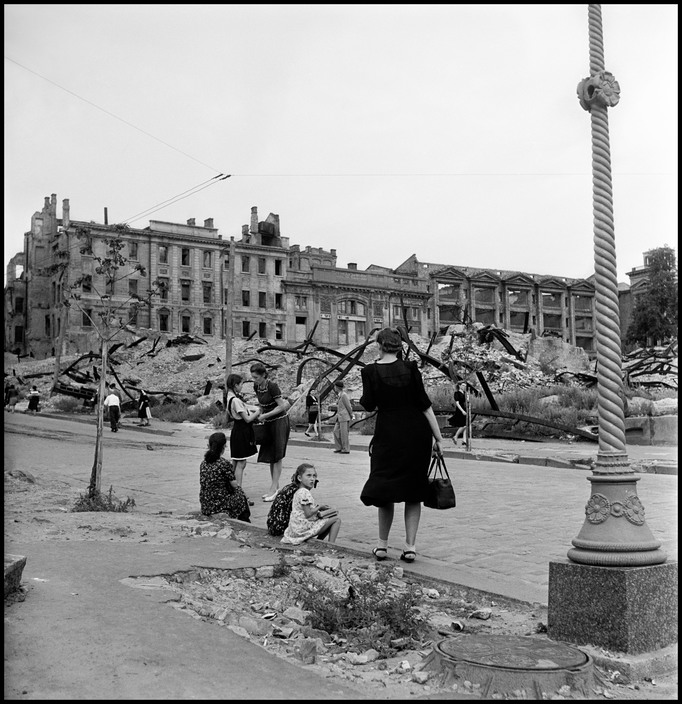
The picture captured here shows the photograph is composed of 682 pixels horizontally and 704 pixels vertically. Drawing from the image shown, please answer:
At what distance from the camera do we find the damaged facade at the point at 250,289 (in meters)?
70.1

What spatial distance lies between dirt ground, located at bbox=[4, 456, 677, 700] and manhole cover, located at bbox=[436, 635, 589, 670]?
140 millimetres

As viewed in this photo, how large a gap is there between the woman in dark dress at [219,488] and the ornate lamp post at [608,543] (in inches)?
184

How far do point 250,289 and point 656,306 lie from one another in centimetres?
3465

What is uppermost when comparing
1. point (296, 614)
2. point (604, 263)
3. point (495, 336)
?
point (495, 336)

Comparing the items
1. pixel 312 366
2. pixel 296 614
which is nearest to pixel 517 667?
pixel 296 614

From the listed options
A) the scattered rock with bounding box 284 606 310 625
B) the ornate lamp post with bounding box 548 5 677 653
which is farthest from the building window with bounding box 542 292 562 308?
the scattered rock with bounding box 284 606 310 625

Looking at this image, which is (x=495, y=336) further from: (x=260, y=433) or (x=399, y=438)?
(x=399, y=438)

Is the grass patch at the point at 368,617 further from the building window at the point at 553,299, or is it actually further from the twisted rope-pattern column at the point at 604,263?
the building window at the point at 553,299

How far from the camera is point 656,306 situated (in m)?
58.7

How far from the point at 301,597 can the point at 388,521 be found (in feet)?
4.86

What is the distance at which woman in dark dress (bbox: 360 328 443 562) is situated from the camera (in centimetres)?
652

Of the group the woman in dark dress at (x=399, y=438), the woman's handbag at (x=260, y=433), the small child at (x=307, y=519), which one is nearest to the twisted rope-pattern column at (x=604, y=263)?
the woman in dark dress at (x=399, y=438)

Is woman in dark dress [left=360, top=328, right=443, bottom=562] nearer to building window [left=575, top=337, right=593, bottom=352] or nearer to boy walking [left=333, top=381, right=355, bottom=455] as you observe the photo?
boy walking [left=333, top=381, right=355, bottom=455]

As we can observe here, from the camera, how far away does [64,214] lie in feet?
236
